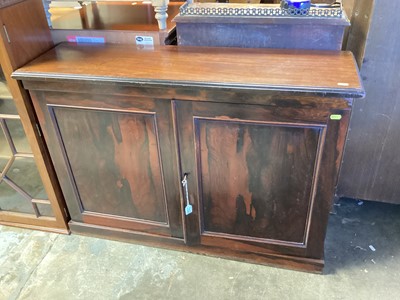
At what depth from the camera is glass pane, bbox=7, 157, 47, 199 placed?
66.4 inches

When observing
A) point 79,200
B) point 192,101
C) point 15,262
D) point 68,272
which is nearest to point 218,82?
point 192,101

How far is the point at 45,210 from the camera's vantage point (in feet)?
5.94

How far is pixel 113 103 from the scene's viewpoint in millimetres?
1366

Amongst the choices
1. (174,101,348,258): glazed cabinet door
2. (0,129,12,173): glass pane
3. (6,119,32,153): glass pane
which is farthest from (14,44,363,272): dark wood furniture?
(0,129,12,173): glass pane

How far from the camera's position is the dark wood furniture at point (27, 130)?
1371 millimetres

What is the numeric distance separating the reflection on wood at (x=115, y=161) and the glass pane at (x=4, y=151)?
12.4 inches

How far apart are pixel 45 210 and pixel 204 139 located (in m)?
0.96

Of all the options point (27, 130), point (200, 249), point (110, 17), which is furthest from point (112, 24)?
point (200, 249)

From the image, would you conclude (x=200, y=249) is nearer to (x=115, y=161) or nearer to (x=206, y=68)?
(x=115, y=161)

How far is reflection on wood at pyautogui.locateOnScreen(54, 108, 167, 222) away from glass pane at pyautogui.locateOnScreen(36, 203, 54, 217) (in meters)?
0.20

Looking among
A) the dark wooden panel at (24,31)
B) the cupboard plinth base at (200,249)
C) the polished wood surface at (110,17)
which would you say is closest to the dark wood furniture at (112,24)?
the polished wood surface at (110,17)

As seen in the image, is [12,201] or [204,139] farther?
[12,201]

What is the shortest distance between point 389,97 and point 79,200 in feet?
4.75

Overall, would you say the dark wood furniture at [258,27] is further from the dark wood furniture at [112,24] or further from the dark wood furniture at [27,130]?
the dark wood furniture at [27,130]
